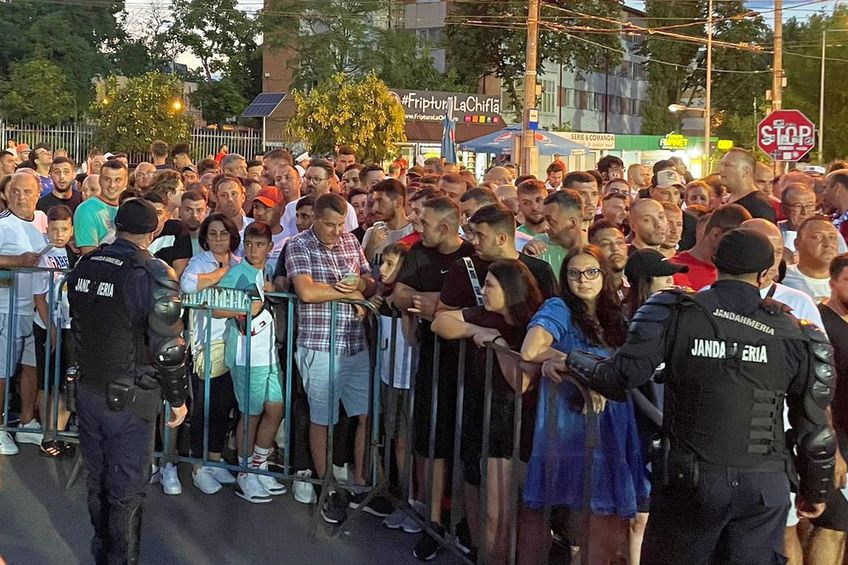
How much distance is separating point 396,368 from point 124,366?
5.78ft

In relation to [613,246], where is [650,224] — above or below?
above

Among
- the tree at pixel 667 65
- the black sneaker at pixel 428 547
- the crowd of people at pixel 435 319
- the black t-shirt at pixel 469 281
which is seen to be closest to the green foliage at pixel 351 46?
the tree at pixel 667 65

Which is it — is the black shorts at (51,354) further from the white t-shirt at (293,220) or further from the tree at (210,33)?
the tree at (210,33)

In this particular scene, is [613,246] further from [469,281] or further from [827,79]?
[827,79]

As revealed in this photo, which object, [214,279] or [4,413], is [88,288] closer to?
[214,279]

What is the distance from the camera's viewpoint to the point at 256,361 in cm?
725

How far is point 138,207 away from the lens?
5.74 metres

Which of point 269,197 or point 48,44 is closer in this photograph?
point 269,197

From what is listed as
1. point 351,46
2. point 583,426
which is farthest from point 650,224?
point 351,46

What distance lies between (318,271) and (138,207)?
158 centimetres

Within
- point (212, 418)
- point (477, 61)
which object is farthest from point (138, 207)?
point (477, 61)

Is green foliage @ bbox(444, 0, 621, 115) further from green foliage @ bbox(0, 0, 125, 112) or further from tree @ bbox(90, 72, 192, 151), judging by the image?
tree @ bbox(90, 72, 192, 151)

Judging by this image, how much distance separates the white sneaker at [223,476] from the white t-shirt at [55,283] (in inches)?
58.3

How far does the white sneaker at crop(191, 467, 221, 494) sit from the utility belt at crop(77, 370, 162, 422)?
1828mm
